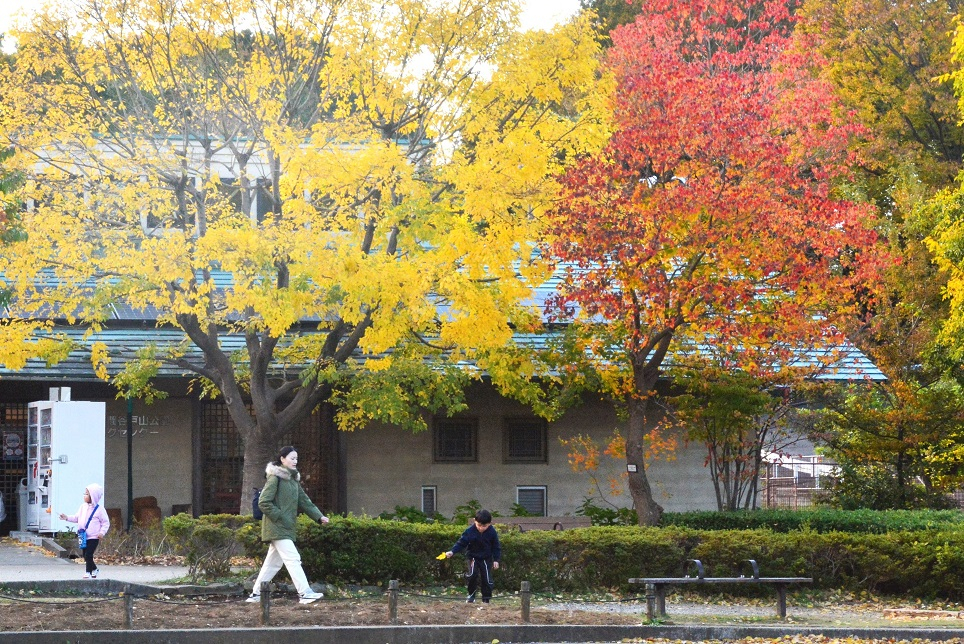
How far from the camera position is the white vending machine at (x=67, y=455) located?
63.8 feet

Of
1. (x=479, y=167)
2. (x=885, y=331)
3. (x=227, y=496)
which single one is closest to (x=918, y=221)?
(x=885, y=331)

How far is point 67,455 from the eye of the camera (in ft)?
64.1

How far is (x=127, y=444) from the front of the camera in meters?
22.5

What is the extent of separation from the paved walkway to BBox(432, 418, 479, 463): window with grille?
296 inches

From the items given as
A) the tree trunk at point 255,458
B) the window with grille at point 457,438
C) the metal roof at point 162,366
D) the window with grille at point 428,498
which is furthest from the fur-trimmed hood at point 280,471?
the window with grille at point 457,438

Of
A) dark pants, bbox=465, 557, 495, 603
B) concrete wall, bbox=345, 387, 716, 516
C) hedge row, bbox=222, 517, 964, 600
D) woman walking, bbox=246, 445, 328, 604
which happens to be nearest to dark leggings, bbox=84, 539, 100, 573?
hedge row, bbox=222, 517, 964, 600

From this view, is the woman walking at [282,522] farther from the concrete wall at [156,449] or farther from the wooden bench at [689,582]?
the concrete wall at [156,449]

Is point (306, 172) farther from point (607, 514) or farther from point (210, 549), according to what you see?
point (607, 514)

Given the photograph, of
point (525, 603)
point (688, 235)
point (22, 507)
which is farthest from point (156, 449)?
point (525, 603)

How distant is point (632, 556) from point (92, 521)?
271 inches

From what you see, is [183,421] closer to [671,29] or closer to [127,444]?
[127,444]

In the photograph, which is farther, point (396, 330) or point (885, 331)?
point (885, 331)

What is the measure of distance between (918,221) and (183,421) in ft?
47.8

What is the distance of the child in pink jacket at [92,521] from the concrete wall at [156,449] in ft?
21.4
